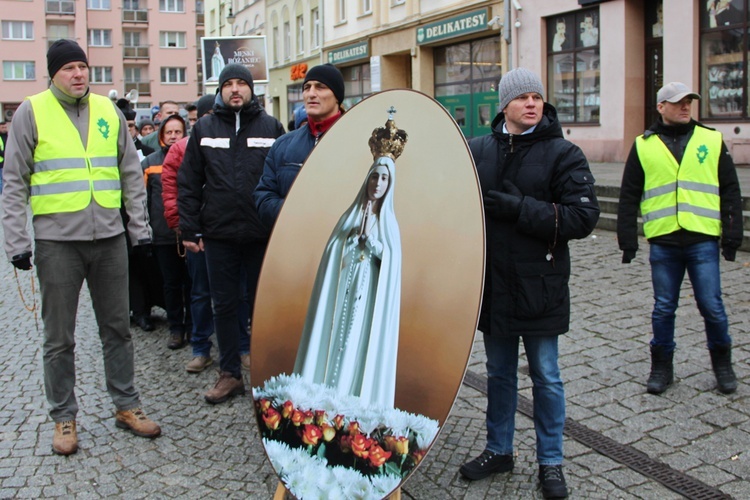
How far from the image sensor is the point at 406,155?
3.53m

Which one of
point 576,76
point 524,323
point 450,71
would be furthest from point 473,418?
point 450,71

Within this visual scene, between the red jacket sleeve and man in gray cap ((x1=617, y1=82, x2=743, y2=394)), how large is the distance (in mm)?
3362

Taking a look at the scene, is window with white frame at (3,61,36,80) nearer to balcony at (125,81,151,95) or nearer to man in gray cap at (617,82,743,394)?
balcony at (125,81,151,95)

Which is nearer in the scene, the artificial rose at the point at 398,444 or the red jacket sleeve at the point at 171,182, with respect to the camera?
the artificial rose at the point at 398,444

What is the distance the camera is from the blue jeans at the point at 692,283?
200 inches

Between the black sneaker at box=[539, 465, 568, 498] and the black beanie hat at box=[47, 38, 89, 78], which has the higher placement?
the black beanie hat at box=[47, 38, 89, 78]

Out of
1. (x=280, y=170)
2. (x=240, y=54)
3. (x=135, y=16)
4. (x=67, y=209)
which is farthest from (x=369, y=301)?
(x=135, y=16)

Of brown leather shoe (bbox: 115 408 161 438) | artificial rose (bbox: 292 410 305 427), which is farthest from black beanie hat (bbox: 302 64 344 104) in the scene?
brown leather shoe (bbox: 115 408 161 438)

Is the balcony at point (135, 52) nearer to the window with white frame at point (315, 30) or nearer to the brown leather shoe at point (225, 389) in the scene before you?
the window with white frame at point (315, 30)

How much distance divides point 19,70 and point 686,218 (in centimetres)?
6760

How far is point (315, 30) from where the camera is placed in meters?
35.8

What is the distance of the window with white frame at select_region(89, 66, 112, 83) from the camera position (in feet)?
222

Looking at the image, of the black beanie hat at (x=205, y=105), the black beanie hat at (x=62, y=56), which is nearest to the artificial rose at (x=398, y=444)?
the black beanie hat at (x=62, y=56)

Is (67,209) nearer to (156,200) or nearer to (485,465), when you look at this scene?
(156,200)
